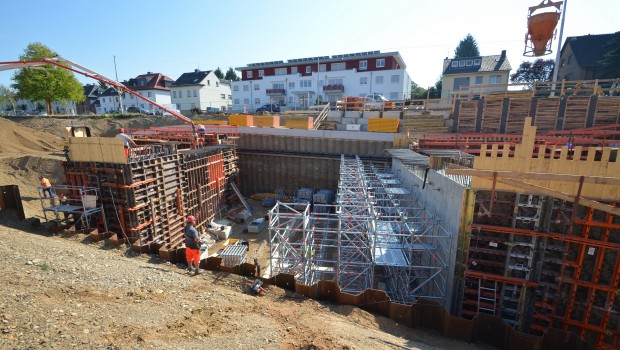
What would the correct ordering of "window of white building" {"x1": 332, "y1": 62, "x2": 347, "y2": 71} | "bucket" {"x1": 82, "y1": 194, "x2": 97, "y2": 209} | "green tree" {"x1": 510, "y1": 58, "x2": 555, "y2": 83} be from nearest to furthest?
"bucket" {"x1": 82, "y1": 194, "x2": 97, "y2": 209}
"window of white building" {"x1": 332, "y1": 62, "x2": 347, "y2": 71}
"green tree" {"x1": 510, "y1": 58, "x2": 555, "y2": 83}

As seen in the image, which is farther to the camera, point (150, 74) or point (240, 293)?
point (150, 74)

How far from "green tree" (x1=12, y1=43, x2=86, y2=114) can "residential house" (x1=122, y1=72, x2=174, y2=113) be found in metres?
15.7

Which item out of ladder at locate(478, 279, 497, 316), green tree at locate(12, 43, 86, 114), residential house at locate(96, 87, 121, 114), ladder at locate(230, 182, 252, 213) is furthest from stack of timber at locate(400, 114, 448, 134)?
residential house at locate(96, 87, 121, 114)

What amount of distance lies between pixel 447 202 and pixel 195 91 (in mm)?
51547

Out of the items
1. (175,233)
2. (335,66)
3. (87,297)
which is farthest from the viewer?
(335,66)

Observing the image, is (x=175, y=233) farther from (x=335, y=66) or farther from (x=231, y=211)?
(x=335, y=66)

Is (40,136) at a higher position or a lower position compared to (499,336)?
higher

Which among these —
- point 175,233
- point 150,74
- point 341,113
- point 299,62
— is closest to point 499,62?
point 341,113

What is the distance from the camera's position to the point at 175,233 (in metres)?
13.6

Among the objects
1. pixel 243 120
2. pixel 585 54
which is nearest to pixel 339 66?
pixel 243 120

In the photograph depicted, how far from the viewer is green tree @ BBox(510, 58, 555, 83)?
44.8 meters

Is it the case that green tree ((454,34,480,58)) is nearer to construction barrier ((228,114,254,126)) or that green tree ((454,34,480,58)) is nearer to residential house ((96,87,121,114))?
construction barrier ((228,114,254,126))

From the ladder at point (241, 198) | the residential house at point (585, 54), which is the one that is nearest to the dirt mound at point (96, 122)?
the ladder at point (241, 198)

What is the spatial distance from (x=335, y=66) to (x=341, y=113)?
18.6 metres
